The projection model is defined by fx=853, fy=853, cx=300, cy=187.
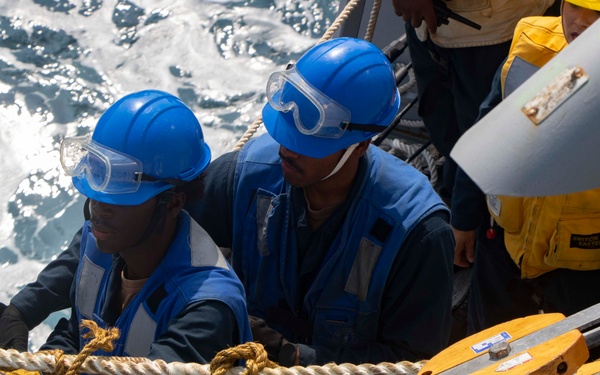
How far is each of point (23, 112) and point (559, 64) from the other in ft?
21.4

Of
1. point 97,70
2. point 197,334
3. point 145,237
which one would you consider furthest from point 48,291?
point 97,70

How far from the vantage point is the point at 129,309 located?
224 cm

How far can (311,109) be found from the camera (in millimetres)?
2504

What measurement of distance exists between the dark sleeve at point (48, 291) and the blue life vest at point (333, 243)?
50 centimetres

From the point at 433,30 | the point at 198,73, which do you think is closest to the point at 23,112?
the point at 198,73

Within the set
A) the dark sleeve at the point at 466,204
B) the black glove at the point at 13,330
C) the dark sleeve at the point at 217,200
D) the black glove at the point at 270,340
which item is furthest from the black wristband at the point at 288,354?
the dark sleeve at the point at 466,204

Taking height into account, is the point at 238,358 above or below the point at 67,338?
above

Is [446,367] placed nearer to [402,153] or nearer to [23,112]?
[402,153]

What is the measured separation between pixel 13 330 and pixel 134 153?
63 cm

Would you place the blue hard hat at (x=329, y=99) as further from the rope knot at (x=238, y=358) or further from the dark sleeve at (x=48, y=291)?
the rope knot at (x=238, y=358)

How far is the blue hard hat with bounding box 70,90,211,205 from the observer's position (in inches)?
91.4

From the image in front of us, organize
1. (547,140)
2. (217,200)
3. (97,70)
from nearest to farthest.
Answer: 1. (547,140)
2. (217,200)
3. (97,70)

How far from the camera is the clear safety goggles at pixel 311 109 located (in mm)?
2486

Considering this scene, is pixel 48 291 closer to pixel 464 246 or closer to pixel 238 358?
pixel 238 358
